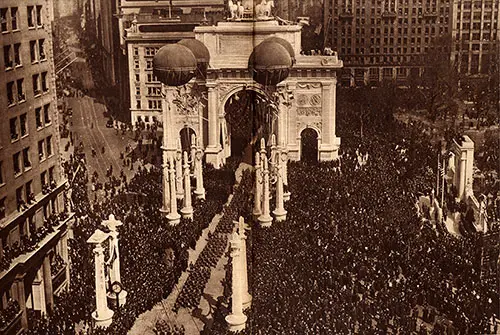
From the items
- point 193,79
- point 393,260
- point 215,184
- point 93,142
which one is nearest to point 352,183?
point 215,184

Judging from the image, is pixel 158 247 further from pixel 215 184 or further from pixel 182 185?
pixel 215 184

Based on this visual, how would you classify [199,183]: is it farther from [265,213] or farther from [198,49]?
[198,49]

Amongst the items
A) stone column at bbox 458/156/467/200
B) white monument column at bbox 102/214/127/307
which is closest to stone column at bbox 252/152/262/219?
white monument column at bbox 102/214/127/307

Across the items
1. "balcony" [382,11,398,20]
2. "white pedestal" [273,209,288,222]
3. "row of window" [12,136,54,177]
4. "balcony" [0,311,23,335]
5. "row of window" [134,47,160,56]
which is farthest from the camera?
"row of window" [134,47,160,56]

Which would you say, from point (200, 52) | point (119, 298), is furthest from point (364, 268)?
point (200, 52)

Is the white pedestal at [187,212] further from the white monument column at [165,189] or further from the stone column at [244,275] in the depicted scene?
the stone column at [244,275]

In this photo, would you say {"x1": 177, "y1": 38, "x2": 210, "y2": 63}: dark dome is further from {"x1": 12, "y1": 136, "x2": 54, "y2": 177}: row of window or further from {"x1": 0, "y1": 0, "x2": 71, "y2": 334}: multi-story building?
{"x1": 12, "y1": 136, "x2": 54, "y2": 177}: row of window
